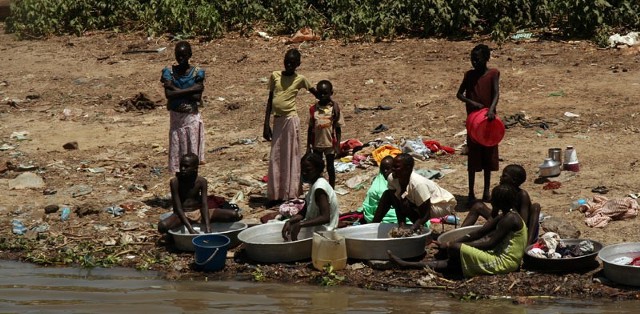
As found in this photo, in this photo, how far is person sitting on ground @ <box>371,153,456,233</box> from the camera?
26.5 feet

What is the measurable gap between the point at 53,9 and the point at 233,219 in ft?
30.7

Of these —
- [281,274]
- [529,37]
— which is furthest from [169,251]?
[529,37]

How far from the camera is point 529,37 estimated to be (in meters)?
14.5

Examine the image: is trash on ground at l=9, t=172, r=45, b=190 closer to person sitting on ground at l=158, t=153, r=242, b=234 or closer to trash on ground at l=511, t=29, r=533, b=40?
person sitting on ground at l=158, t=153, r=242, b=234

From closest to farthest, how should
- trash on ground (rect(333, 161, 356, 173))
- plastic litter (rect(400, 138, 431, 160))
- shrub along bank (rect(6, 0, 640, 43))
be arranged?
trash on ground (rect(333, 161, 356, 173)) → plastic litter (rect(400, 138, 431, 160)) → shrub along bank (rect(6, 0, 640, 43))

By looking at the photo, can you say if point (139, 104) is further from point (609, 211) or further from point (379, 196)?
point (609, 211)

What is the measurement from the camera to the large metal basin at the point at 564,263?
7.38 m

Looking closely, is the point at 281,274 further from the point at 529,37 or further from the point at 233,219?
the point at 529,37

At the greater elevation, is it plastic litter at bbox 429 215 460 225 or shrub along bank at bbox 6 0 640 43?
shrub along bank at bbox 6 0 640 43

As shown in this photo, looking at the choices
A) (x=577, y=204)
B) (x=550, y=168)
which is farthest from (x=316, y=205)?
(x=550, y=168)

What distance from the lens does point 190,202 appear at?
8.63 metres

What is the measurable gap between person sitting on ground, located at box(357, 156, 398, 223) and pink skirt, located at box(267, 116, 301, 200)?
817 millimetres

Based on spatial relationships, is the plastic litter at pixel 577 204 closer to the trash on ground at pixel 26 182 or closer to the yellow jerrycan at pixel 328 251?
the yellow jerrycan at pixel 328 251

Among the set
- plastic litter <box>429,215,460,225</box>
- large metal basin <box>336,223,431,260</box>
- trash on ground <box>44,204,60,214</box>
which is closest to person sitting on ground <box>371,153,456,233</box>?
large metal basin <box>336,223,431,260</box>
